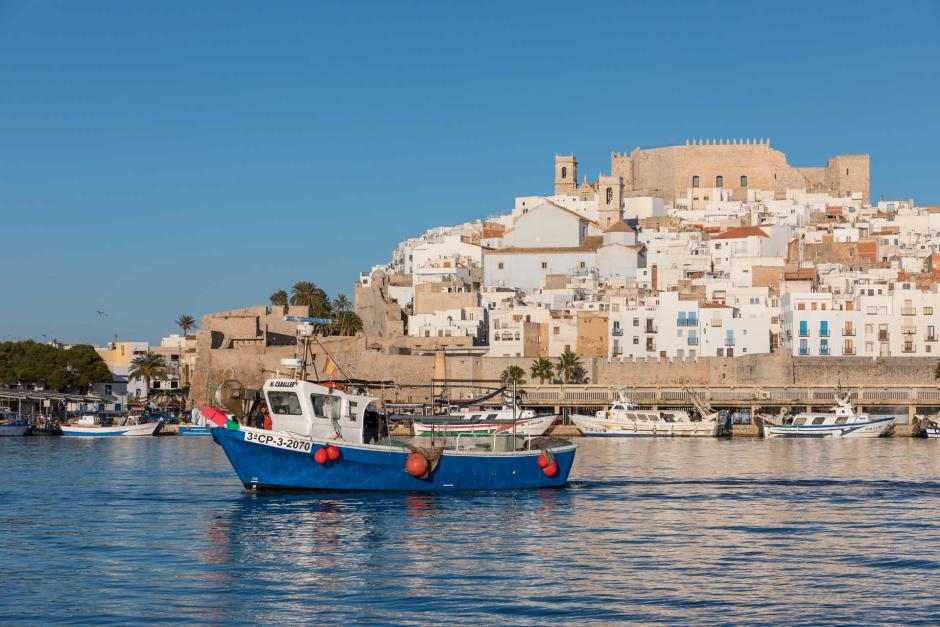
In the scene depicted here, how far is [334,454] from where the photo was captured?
28328 mm

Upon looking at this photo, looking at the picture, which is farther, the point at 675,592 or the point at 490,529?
the point at 490,529

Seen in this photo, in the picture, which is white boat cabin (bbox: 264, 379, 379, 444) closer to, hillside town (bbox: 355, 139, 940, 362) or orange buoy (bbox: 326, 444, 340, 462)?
orange buoy (bbox: 326, 444, 340, 462)

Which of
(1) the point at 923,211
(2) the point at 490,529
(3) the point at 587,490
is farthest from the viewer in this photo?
(1) the point at 923,211

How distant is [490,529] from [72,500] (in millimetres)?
10262

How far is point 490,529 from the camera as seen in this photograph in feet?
78.8

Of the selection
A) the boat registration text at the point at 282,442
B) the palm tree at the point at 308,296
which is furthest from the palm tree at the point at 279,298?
the boat registration text at the point at 282,442

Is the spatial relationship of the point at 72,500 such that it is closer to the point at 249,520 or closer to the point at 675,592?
the point at 249,520

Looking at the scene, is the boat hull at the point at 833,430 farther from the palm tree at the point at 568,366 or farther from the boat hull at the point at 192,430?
the boat hull at the point at 192,430

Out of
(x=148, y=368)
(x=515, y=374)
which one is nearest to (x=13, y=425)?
(x=148, y=368)

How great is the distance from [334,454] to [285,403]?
1771mm

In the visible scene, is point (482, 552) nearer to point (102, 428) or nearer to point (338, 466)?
point (338, 466)

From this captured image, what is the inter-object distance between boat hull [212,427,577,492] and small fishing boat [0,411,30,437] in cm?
4030

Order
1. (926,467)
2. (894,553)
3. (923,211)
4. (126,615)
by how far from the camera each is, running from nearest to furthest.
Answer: (126,615) → (894,553) → (926,467) → (923,211)

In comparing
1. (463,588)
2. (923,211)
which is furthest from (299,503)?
(923,211)
